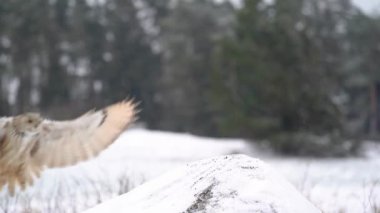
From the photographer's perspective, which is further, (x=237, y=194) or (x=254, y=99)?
(x=254, y=99)

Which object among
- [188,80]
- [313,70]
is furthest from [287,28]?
[188,80]

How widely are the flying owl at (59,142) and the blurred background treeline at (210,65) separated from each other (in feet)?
51.7

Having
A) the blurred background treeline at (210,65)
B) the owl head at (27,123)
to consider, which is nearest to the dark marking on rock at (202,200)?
the owl head at (27,123)

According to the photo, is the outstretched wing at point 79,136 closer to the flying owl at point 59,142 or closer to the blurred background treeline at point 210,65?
the flying owl at point 59,142

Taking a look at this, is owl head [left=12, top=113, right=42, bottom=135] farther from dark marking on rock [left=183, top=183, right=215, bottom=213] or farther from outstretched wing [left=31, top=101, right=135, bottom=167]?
dark marking on rock [left=183, top=183, right=215, bottom=213]

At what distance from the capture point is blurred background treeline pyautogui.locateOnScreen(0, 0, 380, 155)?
62.5ft

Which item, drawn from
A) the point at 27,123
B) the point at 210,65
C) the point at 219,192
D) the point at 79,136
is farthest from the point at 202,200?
the point at 210,65

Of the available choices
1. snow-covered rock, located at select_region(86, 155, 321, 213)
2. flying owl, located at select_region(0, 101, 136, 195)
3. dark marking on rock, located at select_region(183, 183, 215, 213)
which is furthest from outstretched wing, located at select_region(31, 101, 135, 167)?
dark marking on rock, located at select_region(183, 183, 215, 213)

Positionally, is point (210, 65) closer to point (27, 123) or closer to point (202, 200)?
point (27, 123)

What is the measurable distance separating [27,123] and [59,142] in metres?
0.19

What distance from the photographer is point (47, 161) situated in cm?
293

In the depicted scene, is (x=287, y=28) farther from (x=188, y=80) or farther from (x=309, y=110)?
(x=188, y=80)

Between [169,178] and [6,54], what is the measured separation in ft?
96.0

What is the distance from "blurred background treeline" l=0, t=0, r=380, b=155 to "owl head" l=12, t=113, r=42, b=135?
15.9 meters
